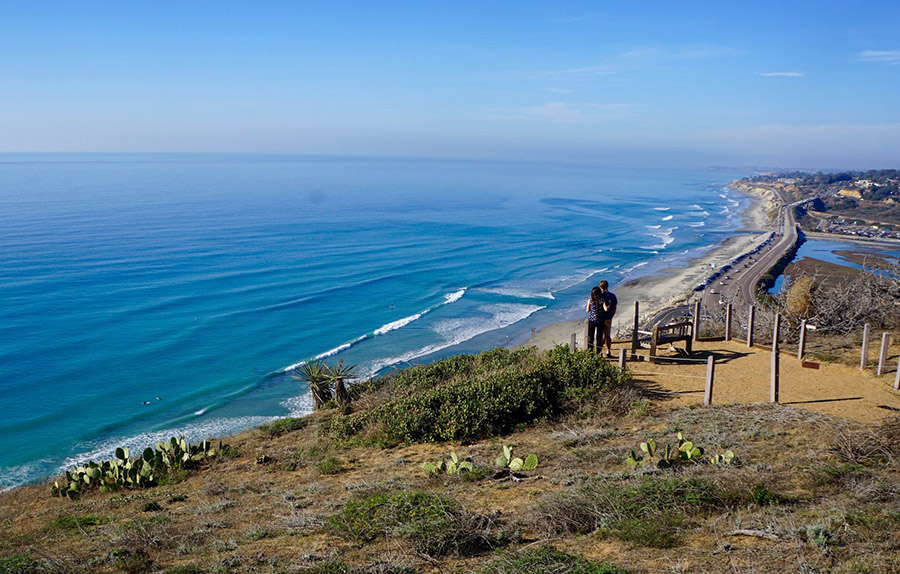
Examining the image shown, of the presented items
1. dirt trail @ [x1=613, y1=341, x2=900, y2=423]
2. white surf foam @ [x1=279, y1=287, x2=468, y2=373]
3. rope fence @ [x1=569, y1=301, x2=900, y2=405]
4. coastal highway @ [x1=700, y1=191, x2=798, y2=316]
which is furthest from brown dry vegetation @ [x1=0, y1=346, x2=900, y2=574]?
coastal highway @ [x1=700, y1=191, x2=798, y2=316]

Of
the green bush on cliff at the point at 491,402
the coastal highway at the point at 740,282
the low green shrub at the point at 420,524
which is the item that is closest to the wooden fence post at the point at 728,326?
the green bush on cliff at the point at 491,402

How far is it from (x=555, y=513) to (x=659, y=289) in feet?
141

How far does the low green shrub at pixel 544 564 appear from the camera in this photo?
532cm

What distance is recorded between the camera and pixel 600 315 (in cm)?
1412

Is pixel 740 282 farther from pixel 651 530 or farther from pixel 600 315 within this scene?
pixel 651 530

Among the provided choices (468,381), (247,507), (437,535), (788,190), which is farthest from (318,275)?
(788,190)

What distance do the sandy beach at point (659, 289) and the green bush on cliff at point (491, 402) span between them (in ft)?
40.6

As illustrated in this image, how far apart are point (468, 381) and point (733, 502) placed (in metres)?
6.84

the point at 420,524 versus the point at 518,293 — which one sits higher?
the point at 420,524

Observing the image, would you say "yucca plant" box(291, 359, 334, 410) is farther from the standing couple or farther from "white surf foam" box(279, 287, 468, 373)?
"white surf foam" box(279, 287, 468, 373)

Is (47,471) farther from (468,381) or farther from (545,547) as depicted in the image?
(545,547)

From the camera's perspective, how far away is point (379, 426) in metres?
12.4

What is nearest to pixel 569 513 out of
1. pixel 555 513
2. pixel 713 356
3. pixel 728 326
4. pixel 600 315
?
pixel 555 513

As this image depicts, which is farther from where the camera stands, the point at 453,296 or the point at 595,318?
the point at 453,296
